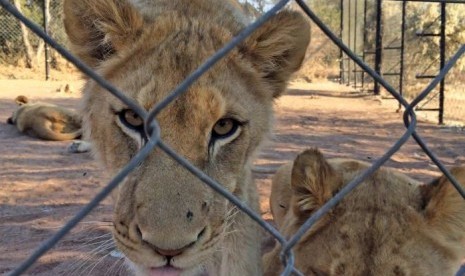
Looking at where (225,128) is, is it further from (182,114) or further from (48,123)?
(48,123)

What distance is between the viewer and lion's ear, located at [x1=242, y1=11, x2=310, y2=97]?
6.95ft

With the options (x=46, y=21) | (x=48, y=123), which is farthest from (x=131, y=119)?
(x=46, y=21)

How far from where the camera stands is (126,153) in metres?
2.01

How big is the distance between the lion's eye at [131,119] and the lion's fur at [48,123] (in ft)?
16.9

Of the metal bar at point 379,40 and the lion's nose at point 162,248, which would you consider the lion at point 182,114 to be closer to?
the lion's nose at point 162,248

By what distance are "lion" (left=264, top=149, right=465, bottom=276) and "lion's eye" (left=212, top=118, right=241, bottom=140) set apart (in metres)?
0.30

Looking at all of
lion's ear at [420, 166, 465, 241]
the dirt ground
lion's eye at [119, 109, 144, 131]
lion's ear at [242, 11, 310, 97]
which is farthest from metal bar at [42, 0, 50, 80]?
lion's ear at [420, 166, 465, 241]

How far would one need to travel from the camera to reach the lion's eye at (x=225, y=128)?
1920 millimetres

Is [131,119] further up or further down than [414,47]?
further down

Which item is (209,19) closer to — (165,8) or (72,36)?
(165,8)

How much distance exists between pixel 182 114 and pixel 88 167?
3.93m

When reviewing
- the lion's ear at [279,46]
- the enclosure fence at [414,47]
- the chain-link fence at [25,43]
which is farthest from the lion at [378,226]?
the chain-link fence at [25,43]

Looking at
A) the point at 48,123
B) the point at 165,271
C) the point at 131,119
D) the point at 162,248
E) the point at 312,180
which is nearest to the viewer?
the point at 162,248

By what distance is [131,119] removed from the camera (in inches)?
76.6
